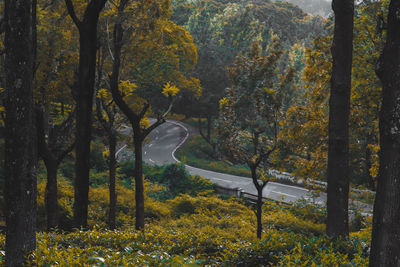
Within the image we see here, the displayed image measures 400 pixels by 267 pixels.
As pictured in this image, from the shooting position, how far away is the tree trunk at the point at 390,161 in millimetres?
3525

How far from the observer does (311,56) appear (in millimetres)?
13266

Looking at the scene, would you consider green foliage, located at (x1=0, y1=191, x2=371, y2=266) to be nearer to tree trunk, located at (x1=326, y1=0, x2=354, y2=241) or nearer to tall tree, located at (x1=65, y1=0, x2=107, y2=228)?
tree trunk, located at (x1=326, y1=0, x2=354, y2=241)

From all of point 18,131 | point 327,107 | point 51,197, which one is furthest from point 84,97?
point 327,107

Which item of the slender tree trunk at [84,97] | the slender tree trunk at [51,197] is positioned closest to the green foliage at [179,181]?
the slender tree trunk at [51,197]

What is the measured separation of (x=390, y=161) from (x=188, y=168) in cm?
3050

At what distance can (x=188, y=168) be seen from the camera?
33781 millimetres

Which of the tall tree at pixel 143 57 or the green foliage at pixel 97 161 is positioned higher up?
the tall tree at pixel 143 57

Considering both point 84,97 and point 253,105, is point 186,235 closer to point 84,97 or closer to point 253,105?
point 84,97

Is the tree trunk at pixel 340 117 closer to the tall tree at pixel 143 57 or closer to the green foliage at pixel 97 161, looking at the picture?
the tall tree at pixel 143 57

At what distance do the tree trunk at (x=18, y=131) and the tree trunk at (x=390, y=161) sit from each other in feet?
12.8

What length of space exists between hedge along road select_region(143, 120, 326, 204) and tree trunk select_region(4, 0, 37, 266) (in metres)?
13.4

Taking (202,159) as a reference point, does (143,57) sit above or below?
above

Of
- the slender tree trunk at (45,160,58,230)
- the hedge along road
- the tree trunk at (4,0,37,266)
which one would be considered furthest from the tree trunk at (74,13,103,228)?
the hedge along road

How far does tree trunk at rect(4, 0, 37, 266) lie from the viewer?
4.31 m
